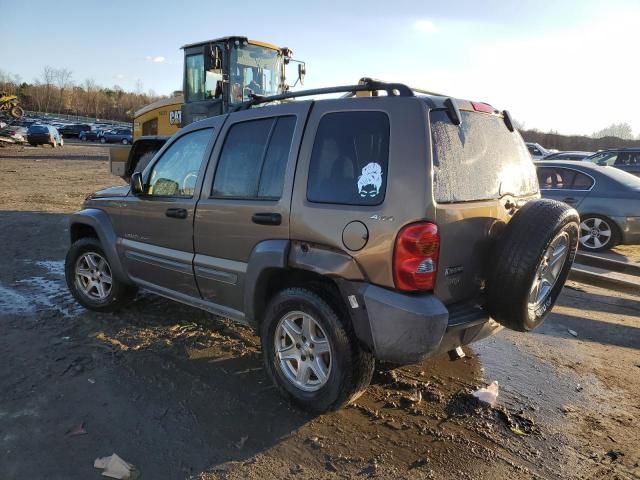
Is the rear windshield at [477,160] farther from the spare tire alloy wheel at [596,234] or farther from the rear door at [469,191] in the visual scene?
the spare tire alloy wheel at [596,234]

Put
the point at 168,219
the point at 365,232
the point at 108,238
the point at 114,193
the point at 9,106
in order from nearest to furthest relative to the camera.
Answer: the point at 365,232 < the point at 168,219 < the point at 108,238 < the point at 114,193 < the point at 9,106

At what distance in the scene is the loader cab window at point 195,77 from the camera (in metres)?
10.5

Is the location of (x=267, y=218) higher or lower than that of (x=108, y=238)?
higher

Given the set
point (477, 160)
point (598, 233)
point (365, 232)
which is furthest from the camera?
point (598, 233)

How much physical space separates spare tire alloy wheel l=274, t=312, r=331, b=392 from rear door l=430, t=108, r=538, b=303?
84cm

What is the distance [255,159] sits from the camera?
11.8ft

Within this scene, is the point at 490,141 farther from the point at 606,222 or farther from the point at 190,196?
the point at 606,222

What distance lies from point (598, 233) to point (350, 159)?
6.90m

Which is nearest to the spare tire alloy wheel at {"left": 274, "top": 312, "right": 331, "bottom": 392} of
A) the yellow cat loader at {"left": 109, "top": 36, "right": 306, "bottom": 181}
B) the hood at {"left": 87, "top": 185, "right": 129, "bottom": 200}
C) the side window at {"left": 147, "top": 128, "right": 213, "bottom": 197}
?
the side window at {"left": 147, "top": 128, "right": 213, "bottom": 197}

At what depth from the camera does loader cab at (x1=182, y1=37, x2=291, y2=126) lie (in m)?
10.1

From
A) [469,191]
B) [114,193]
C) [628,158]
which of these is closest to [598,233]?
[469,191]

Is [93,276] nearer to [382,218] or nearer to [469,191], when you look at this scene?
[382,218]

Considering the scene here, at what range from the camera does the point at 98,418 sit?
3133 mm

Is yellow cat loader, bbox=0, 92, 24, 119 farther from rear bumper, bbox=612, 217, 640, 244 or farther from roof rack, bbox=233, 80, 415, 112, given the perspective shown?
rear bumper, bbox=612, 217, 640, 244
